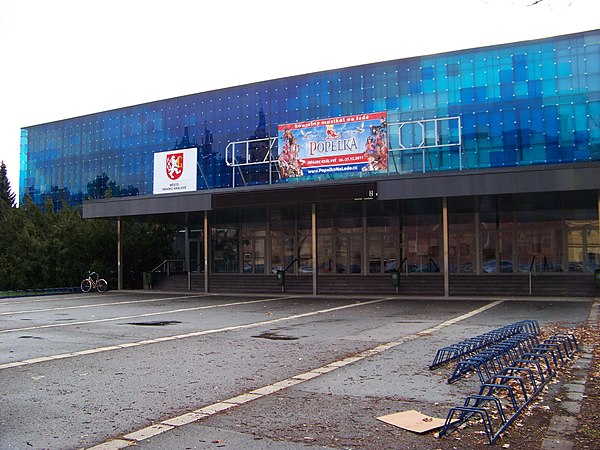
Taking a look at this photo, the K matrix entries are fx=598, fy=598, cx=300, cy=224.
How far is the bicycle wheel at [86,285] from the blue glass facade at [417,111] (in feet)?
54.6

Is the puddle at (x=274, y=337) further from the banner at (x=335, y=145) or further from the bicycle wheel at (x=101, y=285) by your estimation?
the bicycle wheel at (x=101, y=285)

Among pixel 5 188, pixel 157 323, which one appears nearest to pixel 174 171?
pixel 157 323

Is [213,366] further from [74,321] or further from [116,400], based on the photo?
[74,321]

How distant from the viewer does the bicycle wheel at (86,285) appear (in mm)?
32562

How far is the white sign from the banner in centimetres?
767

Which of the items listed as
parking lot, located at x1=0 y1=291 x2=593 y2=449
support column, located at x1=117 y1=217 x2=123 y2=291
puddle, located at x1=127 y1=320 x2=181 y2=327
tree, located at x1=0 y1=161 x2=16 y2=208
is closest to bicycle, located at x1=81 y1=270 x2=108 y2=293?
support column, located at x1=117 y1=217 x2=123 y2=291

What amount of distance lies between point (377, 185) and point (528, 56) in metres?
19.3

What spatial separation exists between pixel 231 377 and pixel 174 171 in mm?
30099

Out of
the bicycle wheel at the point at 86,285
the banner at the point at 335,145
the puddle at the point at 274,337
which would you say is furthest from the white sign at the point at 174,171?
the puddle at the point at 274,337

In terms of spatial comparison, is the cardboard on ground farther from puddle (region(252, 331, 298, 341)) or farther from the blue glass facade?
the blue glass facade

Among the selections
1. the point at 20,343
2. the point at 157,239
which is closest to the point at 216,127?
the point at 157,239

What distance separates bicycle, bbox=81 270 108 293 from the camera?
32625 millimetres

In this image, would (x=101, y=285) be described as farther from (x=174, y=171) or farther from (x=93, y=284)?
(x=174, y=171)

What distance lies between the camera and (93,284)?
32.7m
